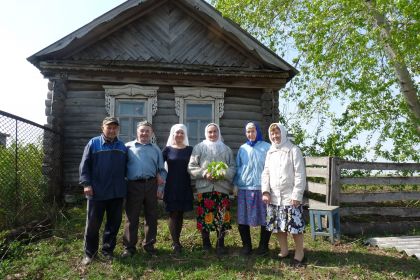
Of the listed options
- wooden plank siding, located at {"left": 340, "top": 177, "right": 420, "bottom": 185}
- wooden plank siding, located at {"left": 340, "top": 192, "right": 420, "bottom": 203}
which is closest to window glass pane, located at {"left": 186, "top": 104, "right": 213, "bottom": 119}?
wooden plank siding, located at {"left": 340, "top": 177, "right": 420, "bottom": 185}

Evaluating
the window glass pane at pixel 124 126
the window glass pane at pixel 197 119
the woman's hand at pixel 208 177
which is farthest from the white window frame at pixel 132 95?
the woman's hand at pixel 208 177

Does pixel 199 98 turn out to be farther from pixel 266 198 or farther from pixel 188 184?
pixel 266 198

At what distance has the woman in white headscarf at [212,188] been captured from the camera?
480cm

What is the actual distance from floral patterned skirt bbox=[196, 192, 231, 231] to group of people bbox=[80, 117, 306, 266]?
14mm

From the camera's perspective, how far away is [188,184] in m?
4.96

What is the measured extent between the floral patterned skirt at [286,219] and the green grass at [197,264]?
0.50 m

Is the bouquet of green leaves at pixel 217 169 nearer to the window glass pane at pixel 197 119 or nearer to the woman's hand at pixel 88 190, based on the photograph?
the woman's hand at pixel 88 190

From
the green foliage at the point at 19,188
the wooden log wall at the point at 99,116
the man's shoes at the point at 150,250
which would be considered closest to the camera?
the man's shoes at the point at 150,250

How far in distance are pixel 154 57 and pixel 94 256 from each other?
18.5 feet

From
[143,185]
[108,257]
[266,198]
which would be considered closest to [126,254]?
[108,257]

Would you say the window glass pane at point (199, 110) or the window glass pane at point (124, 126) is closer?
the window glass pane at point (124, 126)

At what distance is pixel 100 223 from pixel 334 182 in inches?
162

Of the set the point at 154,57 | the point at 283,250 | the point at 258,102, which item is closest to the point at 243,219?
the point at 283,250

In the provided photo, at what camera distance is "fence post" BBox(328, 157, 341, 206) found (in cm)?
615
